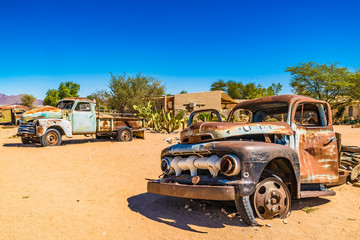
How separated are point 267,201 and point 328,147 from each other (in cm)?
163

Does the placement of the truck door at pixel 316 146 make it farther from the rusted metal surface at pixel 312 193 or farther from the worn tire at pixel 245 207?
the worn tire at pixel 245 207

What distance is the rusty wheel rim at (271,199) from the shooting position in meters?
3.52

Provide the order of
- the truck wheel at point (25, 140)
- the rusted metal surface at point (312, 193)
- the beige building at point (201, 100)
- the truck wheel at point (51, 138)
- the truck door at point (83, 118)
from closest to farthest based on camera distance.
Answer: the rusted metal surface at point (312, 193) < the truck wheel at point (51, 138) < the truck wheel at point (25, 140) < the truck door at point (83, 118) < the beige building at point (201, 100)

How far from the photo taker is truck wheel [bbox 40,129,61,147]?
37.4 feet

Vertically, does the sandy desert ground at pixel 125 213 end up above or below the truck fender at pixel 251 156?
below

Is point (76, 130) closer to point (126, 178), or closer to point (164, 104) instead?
point (126, 178)

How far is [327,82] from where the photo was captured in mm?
34531

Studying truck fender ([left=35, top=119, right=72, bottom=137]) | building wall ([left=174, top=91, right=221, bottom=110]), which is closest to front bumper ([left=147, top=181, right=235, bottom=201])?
truck fender ([left=35, top=119, right=72, bottom=137])

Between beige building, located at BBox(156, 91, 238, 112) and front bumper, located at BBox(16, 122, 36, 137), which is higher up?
beige building, located at BBox(156, 91, 238, 112)

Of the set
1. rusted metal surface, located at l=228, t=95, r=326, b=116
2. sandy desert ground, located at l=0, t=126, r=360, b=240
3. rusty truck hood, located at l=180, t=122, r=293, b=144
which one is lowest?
sandy desert ground, located at l=0, t=126, r=360, b=240

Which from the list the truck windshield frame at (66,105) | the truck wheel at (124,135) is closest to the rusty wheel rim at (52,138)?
the truck windshield frame at (66,105)

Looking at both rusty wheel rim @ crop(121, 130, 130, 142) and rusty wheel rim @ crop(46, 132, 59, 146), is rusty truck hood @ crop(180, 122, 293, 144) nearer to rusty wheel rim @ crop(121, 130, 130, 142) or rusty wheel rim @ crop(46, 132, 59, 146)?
rusty wheel rim @ crop(46, 132, 59, 146)

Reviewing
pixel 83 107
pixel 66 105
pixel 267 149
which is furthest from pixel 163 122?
pixel 267 149

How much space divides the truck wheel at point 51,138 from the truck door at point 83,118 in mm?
818
